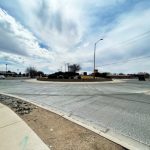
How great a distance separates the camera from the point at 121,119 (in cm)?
543

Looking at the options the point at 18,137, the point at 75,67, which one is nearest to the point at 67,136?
the point at 18,137

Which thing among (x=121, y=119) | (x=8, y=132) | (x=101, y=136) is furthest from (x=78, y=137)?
(x=121, y=119)

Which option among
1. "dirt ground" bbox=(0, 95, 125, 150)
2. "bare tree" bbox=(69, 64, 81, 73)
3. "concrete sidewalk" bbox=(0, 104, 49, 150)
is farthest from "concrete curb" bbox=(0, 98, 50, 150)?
"bare tree" bbox=(69, 64, 81, 73)

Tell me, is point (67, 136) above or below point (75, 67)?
below

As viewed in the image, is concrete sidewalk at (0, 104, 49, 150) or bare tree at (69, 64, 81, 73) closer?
concrete sidewalk at (0, 104, 49, 150)

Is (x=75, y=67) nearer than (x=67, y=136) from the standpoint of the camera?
No

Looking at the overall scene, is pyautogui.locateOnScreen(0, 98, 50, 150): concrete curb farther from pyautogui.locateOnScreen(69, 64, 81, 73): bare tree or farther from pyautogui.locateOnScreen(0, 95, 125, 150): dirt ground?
pyautogui.locateOnScreen(69, 64, 81, 73): bare tree

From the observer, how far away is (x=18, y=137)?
3.63m

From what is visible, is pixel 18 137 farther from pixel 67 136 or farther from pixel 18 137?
pixel 67 136

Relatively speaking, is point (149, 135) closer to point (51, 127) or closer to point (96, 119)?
point (96, 119)

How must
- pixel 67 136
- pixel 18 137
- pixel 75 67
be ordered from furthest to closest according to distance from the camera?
pixel 75 67, pixel 67 136, pixel 18 137

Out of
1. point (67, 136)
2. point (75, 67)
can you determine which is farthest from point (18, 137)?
point (75, 67)

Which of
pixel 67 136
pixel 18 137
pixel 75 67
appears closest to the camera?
pixel 18 137

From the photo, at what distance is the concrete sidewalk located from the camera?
3197mm
